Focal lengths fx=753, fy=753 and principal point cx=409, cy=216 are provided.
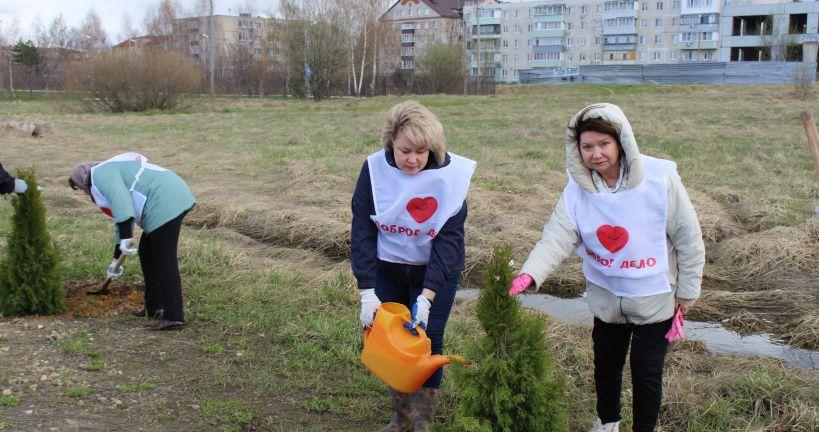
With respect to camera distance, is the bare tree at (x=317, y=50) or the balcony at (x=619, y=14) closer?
the bare tree at (x=317, y=50)

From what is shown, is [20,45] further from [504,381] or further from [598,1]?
[504,381]

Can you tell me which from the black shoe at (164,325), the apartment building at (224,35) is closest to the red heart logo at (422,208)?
the black shoe at (164,325)

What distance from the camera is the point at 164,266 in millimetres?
5078

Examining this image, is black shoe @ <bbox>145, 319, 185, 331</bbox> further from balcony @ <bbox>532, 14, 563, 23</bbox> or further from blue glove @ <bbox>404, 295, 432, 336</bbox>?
balcony @ <bbox>532, 14, 563, 23</bbox>

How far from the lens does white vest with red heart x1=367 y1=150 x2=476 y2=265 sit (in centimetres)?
335

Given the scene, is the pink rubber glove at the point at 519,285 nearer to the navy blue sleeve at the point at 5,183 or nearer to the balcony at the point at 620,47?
the navy blue sleeve at the point at 5,183

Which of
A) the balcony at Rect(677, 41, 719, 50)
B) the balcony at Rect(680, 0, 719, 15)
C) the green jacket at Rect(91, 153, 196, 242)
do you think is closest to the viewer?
the green jacket at Rect(91, 153, 196, 242)

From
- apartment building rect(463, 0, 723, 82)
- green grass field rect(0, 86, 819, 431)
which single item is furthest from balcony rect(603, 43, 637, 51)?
green grass field rect(0, 86, 819, 431)

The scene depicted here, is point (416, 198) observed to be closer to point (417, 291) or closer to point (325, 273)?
point (417, 291)

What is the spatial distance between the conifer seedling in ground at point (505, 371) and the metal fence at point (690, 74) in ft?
135

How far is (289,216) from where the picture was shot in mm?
8820

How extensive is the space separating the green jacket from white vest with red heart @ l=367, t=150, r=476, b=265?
205 cm

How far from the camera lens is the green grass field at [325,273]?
4.00m

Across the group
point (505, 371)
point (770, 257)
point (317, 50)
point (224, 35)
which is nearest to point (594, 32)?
point (224, 35)
